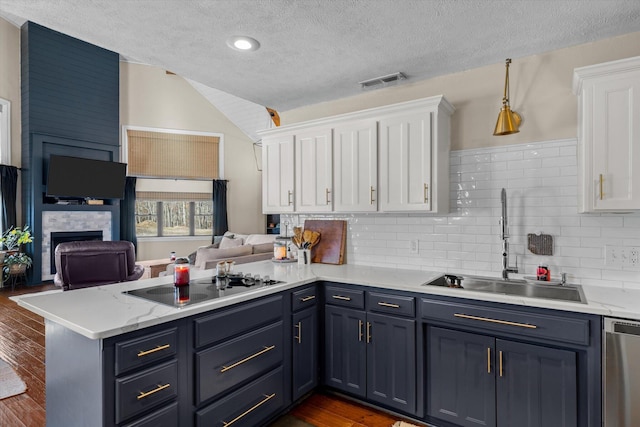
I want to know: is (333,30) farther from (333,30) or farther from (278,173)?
(278,173)

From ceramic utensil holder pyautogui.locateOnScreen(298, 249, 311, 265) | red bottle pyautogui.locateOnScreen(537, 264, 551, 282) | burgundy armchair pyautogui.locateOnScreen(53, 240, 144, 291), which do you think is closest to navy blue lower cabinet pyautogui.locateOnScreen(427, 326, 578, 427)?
red bottle pyautogui.locateOnScreen(537, 264, 551, 282)

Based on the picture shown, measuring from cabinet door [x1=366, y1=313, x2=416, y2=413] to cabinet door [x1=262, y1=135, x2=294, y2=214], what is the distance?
53.5 inches

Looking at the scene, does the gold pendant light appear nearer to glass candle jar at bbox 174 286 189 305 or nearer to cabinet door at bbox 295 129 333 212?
cabinet door at bbox 295 129 333 212

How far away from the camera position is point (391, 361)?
2398mm

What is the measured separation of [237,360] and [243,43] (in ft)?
6.49

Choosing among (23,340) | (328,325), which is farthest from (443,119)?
(23,340)

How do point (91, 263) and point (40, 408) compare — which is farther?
point (91, 263)

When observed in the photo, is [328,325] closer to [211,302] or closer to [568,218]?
[211,302]

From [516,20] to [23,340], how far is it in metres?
5.29

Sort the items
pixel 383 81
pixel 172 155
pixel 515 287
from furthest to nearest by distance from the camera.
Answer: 1. pixel 172 155
2. pixel 383 81
3. pixel 515 287

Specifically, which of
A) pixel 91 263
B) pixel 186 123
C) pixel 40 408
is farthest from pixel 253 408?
pixel 186 123

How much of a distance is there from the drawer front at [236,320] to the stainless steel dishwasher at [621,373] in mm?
1790

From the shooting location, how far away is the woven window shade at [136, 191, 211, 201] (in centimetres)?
809

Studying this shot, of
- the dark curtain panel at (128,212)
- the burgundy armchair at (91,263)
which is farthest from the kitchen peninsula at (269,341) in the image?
the dark curtain panel at (128,212)
